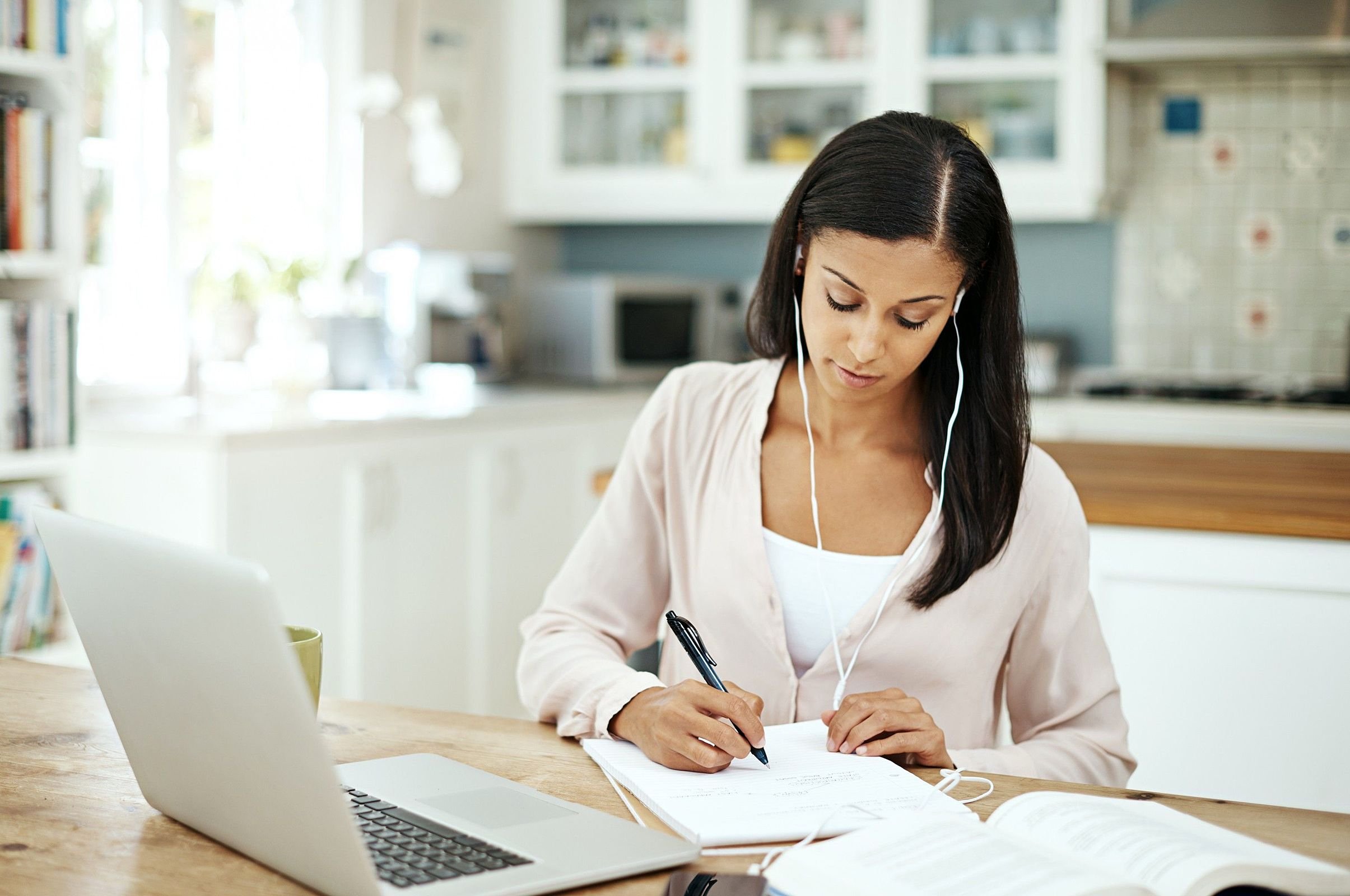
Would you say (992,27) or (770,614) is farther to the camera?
(992,27)

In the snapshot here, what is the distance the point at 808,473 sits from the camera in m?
1.46

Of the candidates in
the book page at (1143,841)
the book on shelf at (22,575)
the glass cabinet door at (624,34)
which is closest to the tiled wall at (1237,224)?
the glass cabinet door at (624,34)

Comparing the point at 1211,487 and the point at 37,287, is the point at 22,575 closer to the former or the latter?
the point at 37,287

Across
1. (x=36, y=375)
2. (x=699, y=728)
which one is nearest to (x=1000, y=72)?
(x=36, y=375)

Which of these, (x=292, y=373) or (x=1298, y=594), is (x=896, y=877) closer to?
(x=1298, y=594)

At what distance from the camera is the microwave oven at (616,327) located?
391 centimetres

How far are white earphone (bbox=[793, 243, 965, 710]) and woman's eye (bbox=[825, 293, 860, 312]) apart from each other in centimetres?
11

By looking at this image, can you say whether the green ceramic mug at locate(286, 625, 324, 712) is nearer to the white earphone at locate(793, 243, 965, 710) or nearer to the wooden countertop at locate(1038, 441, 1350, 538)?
the white earphone at locate(793, 243, 965, 710)

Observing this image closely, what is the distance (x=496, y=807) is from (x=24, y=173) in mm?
1850

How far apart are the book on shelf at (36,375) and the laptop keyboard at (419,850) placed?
5.61 feet

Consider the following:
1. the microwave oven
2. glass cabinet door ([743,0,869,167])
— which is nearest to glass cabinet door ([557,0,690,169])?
glass cabinet door ([743,0,869,167])

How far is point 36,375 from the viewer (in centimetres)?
239

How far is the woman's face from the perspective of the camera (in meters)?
1.26

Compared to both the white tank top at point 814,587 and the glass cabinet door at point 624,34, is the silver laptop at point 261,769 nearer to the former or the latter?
the white tank top at point 814,587
